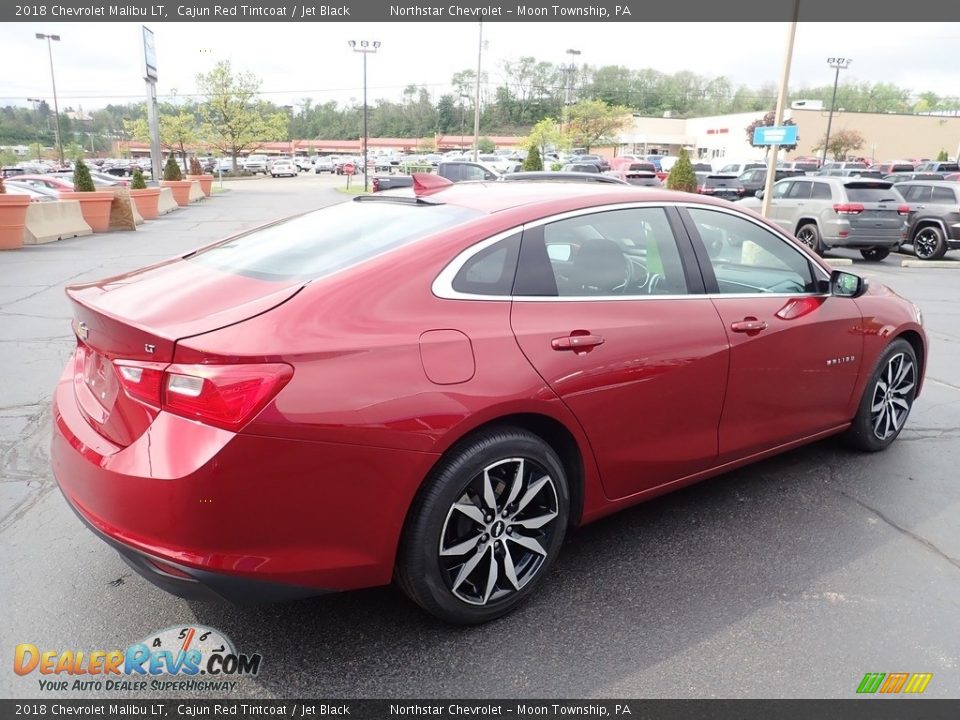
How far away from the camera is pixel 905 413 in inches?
188

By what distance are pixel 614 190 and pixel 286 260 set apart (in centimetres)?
161

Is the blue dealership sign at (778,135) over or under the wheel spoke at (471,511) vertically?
over

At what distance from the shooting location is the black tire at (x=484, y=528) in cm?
255

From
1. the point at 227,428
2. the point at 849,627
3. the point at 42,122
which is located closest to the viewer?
the point at 227,428

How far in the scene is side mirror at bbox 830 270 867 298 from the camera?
4078 mm

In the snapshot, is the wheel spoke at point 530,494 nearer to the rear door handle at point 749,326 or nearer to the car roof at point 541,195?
the car roof at point 541,195

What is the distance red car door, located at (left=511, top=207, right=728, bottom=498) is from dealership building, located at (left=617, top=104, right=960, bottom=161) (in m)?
77.1

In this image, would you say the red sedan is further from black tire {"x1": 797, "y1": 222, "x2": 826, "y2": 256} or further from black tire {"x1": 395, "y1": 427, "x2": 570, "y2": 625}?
black tire {"x1": 797, "y1": 222, "x2": 826, "y2": 256}

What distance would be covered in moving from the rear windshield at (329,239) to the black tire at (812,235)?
14.0 metres

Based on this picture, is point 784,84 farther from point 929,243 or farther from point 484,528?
point 484,528

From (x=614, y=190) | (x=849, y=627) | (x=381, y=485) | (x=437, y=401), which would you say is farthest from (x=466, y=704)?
(x=614, y=190)

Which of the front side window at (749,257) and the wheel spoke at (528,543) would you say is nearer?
the wheel spoke at (528,543)

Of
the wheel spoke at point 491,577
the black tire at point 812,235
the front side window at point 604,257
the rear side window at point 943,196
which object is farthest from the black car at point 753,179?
the wheel spoke at point 491,577

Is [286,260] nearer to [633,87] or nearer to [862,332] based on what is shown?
[862,332]
